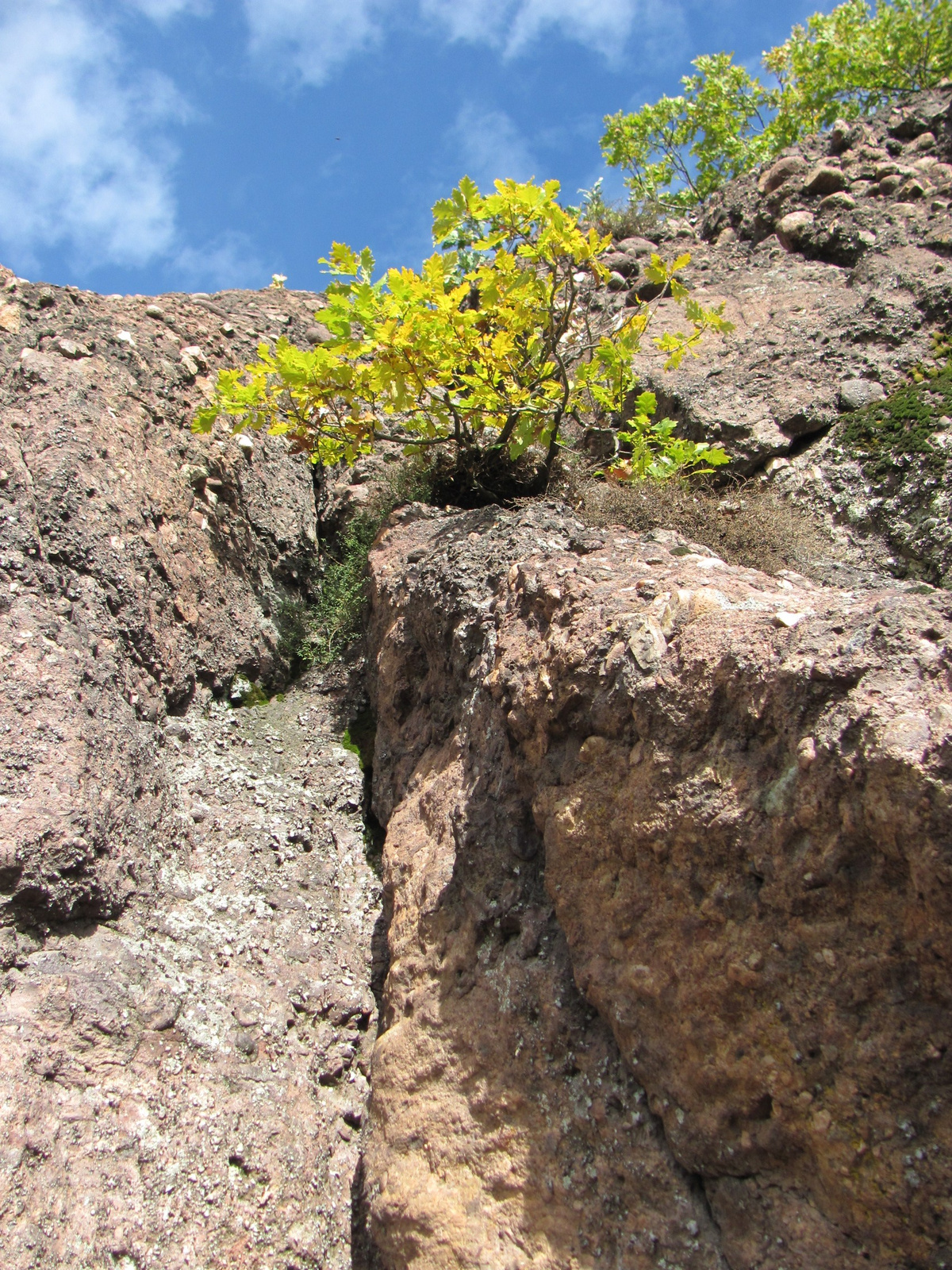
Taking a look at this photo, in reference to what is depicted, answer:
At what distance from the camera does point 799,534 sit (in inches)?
169

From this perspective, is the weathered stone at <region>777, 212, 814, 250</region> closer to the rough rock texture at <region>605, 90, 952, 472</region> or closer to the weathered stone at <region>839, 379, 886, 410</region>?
the rough rock texture at <region>605, 90, 952, 472</region>

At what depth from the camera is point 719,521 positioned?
4.12 m

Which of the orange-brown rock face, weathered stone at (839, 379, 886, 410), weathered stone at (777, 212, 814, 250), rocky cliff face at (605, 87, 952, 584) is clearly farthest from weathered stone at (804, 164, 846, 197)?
the orange-brown rock face

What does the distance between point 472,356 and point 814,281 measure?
340 cm

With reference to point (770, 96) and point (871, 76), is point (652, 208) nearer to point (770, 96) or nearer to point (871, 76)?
point (871, 76)

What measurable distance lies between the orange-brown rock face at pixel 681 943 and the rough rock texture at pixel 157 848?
37 centimetres

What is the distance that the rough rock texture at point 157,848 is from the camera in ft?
8.11

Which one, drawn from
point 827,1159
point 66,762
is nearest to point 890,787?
point 827,1159

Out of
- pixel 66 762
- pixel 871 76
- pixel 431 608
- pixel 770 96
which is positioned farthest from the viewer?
pixel 770 96

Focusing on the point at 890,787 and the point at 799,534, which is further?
the point at 799,534

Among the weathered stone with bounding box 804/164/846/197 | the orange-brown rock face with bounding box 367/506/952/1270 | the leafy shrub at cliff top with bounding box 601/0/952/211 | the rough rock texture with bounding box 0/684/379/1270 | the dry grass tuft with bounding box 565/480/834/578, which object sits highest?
the leafy shrub at cliff top with bounding box 601/0/952/211

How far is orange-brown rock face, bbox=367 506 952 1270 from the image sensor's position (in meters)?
1.79

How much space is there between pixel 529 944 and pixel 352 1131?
3.03 ft

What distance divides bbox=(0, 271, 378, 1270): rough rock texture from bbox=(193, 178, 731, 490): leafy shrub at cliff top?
0.70 metres
